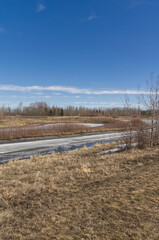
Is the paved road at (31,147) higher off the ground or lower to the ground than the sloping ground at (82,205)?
lower

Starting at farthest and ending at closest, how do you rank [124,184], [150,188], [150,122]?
[150,122] → [124,184] → [150,188]

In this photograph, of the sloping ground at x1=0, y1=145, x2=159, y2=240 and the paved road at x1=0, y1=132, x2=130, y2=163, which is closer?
the sloping ground at x1=0, y1=145, x2=159, y2=240

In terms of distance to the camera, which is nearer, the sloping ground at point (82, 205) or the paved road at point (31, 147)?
the sloping ground at point (82, 205)

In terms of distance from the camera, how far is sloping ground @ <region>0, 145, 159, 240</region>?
2.74 metres

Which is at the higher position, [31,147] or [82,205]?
[82,205]

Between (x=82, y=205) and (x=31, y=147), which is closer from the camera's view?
(x=82, y=205)

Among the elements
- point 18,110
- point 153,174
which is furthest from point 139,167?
point 18,110

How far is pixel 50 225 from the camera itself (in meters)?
2.95

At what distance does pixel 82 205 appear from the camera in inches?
142

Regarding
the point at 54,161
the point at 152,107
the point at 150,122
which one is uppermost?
the point at 152,107

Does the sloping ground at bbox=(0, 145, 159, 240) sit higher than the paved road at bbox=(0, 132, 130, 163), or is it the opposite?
Answer: the sloping ground at bbox=(0, 145, 159, 240)

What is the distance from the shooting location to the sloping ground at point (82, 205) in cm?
274

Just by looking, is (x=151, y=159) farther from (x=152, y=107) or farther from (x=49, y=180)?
(x=49, y=180)

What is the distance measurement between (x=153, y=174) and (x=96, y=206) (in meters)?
2.82
